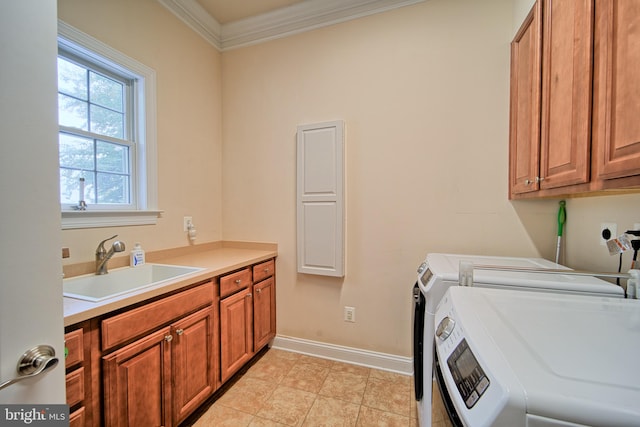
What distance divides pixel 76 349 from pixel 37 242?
64cm

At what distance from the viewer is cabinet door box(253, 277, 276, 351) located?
2.14 meters

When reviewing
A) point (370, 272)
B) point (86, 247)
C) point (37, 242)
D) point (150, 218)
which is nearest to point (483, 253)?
point (370, 272)

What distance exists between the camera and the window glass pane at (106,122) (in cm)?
175

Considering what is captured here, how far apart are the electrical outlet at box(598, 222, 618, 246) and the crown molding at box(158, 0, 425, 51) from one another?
1882mm

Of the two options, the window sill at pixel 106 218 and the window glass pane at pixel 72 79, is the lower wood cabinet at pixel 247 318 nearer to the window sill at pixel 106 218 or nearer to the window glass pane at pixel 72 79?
the window sill at pixel 106 218

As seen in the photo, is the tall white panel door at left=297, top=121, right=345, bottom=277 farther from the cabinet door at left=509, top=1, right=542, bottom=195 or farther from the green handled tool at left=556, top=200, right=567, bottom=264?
the green handled tool at left=556, top=200, right=567, bottom=264

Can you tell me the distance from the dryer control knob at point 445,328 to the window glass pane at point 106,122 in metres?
2.24

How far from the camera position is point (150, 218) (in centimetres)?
197

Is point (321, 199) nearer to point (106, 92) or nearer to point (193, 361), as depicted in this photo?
point (193, 361)

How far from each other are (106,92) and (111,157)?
1.43ft

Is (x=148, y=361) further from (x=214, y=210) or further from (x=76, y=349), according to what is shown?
(x=214, y=210)

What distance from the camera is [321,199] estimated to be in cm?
223

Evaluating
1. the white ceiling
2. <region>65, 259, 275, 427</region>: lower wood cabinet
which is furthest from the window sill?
the white ceiling

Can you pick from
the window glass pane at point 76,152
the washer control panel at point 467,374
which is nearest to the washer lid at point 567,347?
the washer control panel at point 467,374
